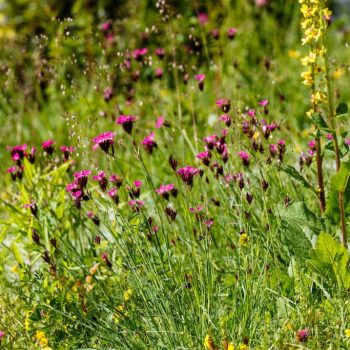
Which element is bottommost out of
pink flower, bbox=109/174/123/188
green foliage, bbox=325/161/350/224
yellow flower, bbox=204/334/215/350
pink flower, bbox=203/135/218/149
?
yellow flower, bbox=204/334/215/350

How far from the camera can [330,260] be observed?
7.48 ft

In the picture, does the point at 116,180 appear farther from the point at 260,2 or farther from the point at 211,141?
the point at 260,2

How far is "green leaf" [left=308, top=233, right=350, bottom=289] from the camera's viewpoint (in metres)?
2.26

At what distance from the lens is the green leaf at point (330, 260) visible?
7.40 ft

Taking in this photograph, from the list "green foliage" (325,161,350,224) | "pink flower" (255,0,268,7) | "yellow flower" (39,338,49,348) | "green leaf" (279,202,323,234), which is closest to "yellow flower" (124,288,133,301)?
"yellow flower" (39,338,49,348)

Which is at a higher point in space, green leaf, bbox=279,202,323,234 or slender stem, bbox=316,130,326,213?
slender stem, bbox=316,130,326,213

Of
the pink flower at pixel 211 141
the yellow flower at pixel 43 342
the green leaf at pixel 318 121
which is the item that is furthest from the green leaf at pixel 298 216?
the yellow flower at pixel 43 342

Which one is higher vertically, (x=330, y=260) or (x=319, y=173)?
(x=319, y=173)

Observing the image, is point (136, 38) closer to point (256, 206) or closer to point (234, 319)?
point (256, 206)

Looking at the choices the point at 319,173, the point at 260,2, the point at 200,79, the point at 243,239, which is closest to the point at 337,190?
the point at 319,173

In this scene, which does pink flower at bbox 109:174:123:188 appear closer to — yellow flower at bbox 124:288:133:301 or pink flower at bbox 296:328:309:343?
yellow flower at bbox 124:288:133:301

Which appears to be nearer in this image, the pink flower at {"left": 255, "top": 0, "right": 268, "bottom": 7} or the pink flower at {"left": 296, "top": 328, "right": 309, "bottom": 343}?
the pink flower at {"left": 296, "top": 328, "right": 309, "bottom": 343}

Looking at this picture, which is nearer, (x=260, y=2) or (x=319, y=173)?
(x=319, y=173)

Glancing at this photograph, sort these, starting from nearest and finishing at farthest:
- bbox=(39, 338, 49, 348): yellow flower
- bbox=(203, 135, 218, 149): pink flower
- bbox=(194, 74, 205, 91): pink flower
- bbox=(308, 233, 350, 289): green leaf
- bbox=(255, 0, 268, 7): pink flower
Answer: bbox=(308, 233, 350, 289): green leaf → bbox=(39, 338, 49, 348): yellow flower → bbox=(203, 135, 218, 149): pink flower → bbox=(194, 74, 205, 91): pink flower → bbox=(255, 0, 268, 7): pink flower
